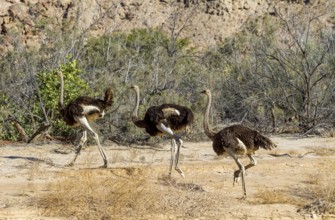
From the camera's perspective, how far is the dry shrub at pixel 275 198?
9.10m

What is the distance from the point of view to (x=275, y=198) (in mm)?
9133

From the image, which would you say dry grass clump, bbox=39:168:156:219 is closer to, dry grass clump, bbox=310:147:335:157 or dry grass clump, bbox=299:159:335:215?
dry grass clump, bbox=299:159:335:215

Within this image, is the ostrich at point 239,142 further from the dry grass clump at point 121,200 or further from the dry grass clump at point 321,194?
the dry grass clump at point 321,194

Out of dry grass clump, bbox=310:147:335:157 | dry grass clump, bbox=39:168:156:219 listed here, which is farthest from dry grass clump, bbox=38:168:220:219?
dry grass clump, bbox=310:147:335:157

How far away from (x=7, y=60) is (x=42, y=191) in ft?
27.9

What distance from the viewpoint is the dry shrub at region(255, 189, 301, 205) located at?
910cm

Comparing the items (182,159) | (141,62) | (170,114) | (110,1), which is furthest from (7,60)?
(110,1)

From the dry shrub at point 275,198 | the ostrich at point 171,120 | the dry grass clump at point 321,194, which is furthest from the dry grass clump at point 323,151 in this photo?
the dry shrub at point 275,198

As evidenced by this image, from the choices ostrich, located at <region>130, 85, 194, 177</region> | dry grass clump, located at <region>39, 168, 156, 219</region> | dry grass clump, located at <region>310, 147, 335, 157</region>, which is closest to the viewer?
dry grass clump, located at <region>39, 168, 156, 219</region>

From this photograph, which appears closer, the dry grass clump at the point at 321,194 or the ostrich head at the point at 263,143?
the dry grass clump at the point at 321,194

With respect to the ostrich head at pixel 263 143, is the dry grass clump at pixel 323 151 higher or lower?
lower

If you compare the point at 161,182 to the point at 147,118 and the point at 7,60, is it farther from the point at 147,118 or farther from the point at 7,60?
the point at 7,60

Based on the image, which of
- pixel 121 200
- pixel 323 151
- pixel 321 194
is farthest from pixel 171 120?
pixel 323 151

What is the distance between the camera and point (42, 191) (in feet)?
30.3
